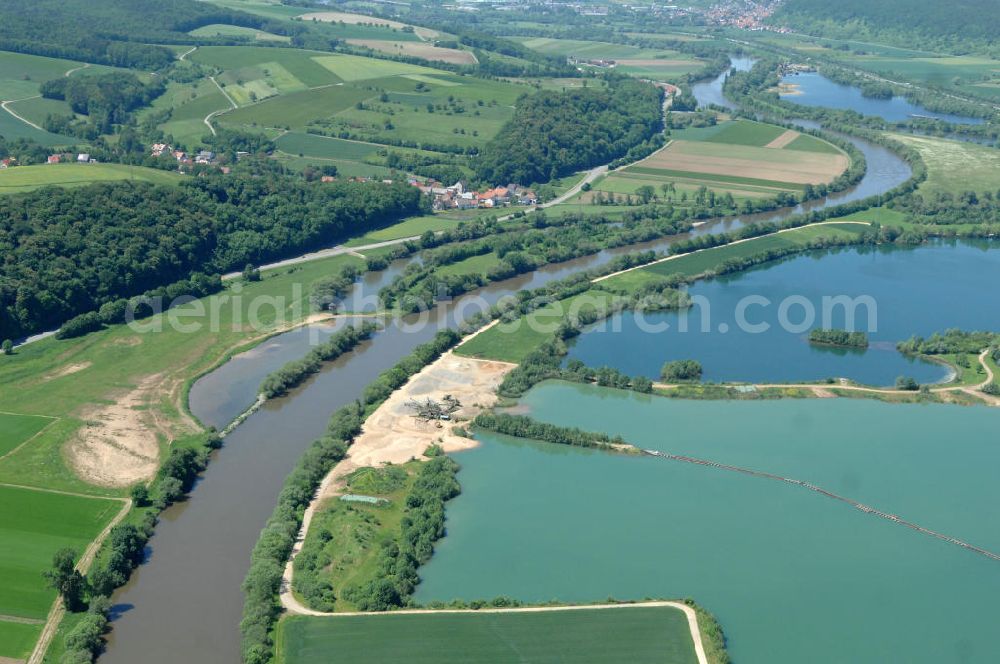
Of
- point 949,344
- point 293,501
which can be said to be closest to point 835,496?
A: point 949,344

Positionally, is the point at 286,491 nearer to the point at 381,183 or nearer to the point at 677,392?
the point at 677,392

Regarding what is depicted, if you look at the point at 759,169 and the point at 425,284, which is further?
the point at 759,169

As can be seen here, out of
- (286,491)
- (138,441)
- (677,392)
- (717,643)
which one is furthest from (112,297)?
(717,643)

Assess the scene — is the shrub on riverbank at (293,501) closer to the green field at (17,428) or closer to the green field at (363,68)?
the green field at (17,428)

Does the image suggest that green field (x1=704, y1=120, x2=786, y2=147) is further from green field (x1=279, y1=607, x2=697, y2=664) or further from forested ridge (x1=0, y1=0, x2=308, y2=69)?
green field (x1=279, y1=607, x2=697, y2=664)

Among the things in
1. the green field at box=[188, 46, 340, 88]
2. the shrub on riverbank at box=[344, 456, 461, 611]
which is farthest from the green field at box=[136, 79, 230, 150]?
the shrub on riverbank at box=[344, 456, 461, 611]
